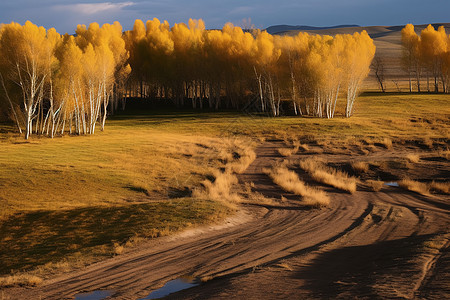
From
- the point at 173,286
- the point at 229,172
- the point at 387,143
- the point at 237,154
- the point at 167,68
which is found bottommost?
the point at 173,286

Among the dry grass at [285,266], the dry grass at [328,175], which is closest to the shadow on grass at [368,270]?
the dry grass at [285,266]

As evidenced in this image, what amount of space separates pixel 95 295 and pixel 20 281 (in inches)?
91.4

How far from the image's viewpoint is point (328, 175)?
2569 cm

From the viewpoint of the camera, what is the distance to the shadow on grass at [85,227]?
1398 centimetres

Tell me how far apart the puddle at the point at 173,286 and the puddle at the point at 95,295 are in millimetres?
968

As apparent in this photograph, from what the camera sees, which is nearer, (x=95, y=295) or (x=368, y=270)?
(x=95, y=295)

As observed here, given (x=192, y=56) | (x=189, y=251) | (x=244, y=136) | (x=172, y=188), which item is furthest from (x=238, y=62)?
(x=189, y=251)

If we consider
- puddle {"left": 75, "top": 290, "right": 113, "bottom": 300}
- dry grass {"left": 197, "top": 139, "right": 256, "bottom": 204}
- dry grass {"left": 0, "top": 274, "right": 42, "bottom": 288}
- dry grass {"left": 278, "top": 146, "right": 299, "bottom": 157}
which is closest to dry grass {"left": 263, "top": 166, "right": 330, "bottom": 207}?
dry grass {"left": 197, "top": 139, "right": 256, "bottom": 204}

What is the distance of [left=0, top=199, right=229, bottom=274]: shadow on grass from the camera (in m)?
14.0

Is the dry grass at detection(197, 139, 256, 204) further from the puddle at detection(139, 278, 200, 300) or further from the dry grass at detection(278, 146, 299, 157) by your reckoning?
the puddle at detection(139, 278, 200, 300)

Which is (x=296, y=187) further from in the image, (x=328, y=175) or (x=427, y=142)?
(x=427, y=142)

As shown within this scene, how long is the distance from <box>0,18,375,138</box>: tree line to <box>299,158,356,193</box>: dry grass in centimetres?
2185

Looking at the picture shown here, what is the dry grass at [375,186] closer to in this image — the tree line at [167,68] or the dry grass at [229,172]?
the dry grass at [229,172]

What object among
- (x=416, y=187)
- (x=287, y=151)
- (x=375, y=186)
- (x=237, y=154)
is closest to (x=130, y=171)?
(x=237, y=154)
